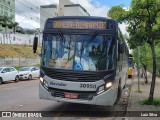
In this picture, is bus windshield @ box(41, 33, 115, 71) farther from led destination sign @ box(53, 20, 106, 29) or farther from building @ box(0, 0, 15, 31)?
building @ box(0, 0, 15, 31)

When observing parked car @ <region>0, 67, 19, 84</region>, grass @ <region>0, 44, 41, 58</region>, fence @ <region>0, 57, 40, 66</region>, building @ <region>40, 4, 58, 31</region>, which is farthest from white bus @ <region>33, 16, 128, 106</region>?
building @ <region>40, 4, 58, 31</region>

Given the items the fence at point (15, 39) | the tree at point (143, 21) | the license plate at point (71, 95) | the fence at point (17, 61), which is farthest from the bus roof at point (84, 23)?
the fence at point (15, 39)

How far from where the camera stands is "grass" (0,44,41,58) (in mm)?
61472

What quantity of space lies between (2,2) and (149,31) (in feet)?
310

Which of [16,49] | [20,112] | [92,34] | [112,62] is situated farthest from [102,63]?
[16,49]

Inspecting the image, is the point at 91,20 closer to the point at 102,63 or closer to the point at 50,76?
the point at 102,63

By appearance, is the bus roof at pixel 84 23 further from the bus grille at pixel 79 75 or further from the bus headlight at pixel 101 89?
the bus headlight at pixel 101 89

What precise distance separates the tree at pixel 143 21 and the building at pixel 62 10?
85322mm

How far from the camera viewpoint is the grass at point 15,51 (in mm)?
61472

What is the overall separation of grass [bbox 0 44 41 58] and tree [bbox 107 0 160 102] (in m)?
46.9

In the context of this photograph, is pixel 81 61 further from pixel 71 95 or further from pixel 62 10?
pixel 62 10

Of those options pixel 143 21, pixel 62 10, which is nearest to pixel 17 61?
pixel 143 21

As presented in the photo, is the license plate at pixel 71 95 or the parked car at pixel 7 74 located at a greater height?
the license plate at pixel 71 95

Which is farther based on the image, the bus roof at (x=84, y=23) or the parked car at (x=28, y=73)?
the parked car at (x=28, y=73)
